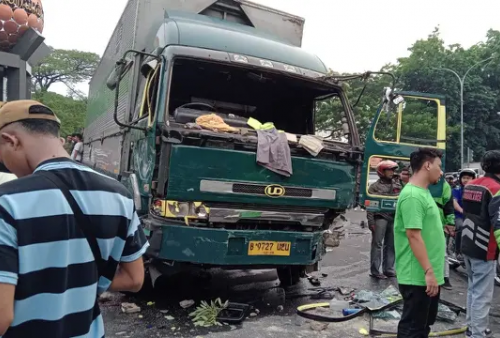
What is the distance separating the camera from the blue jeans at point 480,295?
3.74 meters

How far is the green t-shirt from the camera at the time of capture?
2.97 meters

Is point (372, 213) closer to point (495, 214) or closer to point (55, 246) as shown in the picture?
point (495, 214)

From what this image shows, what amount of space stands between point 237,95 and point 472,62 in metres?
26.1

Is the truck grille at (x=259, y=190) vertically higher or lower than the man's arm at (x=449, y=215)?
higher

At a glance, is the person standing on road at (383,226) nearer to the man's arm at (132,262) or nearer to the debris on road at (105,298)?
the debris on road at (105,298)

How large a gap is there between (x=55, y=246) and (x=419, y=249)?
2.35 metres

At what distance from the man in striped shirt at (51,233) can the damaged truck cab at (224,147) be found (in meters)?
2.58

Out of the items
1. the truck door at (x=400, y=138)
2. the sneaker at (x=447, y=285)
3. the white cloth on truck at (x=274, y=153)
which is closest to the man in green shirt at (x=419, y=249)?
the white cloth on truck at (x=274, y=153)

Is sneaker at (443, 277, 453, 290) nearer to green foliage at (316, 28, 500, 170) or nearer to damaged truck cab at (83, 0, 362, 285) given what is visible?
damaged truck cab at (83, 0, 362, 285)

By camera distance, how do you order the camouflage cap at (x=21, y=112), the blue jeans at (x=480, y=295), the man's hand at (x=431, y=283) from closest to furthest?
the camouflage cap at (x=21, y=112)
the man's hand at (x=431, y=283)
the blue jeans at (x=480, y=295)

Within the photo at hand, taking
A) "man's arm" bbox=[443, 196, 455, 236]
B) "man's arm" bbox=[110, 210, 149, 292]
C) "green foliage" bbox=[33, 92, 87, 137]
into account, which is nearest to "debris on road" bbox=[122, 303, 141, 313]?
"man's arm" bbox=[110, 210, 149, 292]

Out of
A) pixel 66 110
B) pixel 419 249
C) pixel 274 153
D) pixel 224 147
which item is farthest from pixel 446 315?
pixel 66 110

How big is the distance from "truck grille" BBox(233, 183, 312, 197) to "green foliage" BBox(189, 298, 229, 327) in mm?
1184

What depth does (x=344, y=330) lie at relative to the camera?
4.19 meters
